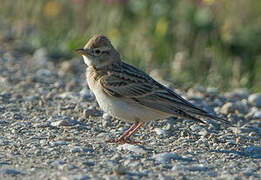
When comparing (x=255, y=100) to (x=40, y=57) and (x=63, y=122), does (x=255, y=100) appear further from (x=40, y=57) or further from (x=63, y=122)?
(x=40, y=57)

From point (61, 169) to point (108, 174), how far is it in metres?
0.51

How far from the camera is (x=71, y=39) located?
41.4 feet

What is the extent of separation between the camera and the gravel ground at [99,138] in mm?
6008

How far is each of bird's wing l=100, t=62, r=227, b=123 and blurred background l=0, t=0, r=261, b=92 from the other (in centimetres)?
344

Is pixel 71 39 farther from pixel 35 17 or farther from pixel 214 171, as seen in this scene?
pixel 214 171

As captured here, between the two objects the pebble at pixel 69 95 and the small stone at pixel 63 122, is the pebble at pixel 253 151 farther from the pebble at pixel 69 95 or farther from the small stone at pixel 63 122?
the pebble at pixel 69 95

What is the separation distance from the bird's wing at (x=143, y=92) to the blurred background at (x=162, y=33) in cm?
344

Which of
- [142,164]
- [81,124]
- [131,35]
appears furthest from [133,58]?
[142,164]

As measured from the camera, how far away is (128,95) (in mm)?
7195

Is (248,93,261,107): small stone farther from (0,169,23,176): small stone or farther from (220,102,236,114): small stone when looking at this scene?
(0,169,23,176): small stone

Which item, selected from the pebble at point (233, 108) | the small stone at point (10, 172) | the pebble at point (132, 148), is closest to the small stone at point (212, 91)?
the pebble at point (233, 108)

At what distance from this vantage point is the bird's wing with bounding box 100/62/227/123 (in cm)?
705

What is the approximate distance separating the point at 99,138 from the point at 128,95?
69 cm

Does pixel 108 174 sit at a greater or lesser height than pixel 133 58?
lesser
